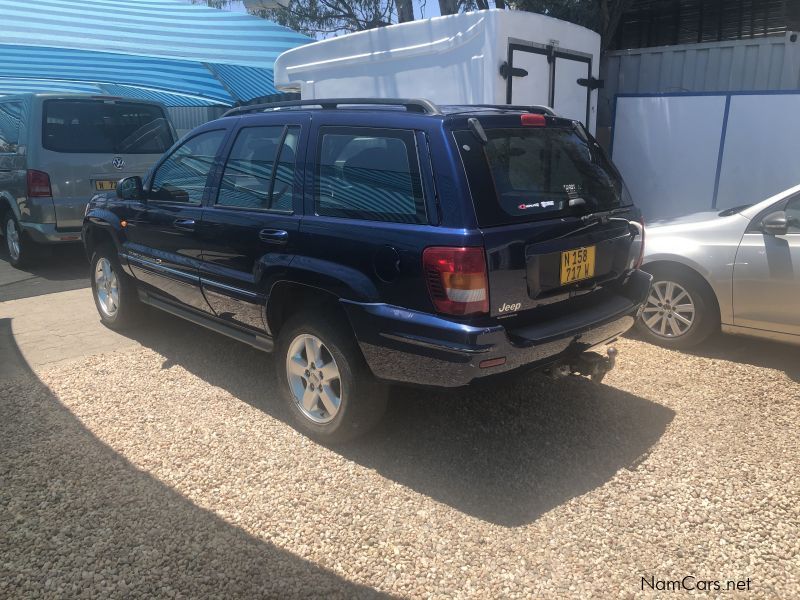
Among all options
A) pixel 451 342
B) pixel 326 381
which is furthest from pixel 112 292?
pixel 451 342

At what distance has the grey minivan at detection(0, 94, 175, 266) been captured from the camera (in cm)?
711

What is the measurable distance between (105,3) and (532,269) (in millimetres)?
11012

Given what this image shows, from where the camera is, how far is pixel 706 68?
9141 millimetres

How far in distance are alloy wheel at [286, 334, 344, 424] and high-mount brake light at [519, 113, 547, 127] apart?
156cm

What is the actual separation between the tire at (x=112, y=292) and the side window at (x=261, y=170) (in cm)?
172

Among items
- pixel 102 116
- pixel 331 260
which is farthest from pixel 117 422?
pixel 102 116

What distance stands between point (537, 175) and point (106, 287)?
12.9 ft

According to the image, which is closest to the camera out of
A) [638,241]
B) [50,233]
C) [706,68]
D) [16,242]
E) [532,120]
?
[532,120]

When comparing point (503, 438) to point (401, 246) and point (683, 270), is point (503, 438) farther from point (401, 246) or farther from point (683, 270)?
point (683, 270)

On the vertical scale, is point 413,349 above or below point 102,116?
below

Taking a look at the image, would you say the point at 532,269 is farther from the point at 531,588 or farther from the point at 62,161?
the point at 62,161

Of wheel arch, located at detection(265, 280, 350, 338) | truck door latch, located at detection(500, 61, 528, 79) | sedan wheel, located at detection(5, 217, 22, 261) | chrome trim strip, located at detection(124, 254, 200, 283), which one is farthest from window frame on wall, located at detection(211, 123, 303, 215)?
sedan wheel, located at detection(5, 217, 22, 261)

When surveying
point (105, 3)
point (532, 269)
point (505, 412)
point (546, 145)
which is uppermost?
point (105, 3)

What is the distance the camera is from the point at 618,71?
10070 mm
